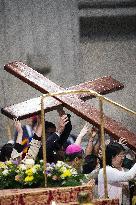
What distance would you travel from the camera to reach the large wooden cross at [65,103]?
281 inches

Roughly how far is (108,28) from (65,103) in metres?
6.12

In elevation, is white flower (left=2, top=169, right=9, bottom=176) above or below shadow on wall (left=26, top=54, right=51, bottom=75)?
below

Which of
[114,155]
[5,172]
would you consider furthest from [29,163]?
[114,155]

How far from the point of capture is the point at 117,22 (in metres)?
13.4

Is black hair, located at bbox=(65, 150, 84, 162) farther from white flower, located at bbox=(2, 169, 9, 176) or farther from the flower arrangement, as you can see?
white flower, located at bbox=(2, 169, 9, 176)

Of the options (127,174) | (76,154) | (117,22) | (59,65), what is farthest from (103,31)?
(127,174)

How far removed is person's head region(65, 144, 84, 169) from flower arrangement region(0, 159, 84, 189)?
116cm

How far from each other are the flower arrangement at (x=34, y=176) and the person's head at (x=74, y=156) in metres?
1.16

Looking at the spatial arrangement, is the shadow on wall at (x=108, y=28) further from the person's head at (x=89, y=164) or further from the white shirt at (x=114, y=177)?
the white shirt at (x=114, y=177)

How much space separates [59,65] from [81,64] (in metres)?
0.81

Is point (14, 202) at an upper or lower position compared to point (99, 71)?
lower

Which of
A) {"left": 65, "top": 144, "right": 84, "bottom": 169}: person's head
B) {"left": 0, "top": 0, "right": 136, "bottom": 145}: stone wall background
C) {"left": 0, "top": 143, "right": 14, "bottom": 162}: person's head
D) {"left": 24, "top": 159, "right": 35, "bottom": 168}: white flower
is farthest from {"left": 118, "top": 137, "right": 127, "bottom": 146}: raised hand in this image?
{"left": 0, "top": 0, "right": 136, "bottom": 145}: stone wall background

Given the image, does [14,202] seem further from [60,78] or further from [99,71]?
[99,71]

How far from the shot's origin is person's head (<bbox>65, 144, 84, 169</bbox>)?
7557mm
